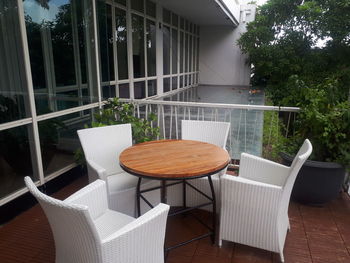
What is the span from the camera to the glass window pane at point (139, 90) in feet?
19.8

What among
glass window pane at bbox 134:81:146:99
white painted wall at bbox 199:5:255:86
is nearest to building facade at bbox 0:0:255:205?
glass window pane at bbox 134:81:146:99

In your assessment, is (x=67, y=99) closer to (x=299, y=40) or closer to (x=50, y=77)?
(x=50, y=77)

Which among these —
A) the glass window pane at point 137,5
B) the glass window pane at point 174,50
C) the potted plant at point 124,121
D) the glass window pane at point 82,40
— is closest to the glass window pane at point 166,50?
the glass window pane at point 174,50

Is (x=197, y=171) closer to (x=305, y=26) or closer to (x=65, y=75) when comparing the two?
(x=65, y=75)

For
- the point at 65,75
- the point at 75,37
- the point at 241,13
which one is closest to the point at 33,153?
the point at 65,75

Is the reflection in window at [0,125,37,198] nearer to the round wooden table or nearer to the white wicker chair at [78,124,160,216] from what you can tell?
the white wicker chair at [78,124,160,216]

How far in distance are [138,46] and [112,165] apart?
14.4 ft

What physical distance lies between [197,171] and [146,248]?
1.86 ft

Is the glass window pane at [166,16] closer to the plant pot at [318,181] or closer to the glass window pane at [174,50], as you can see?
the glass window pane at [174,50]

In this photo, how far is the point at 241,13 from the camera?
13.0m

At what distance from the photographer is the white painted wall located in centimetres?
1365

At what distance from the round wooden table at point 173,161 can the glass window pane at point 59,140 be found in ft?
3.54

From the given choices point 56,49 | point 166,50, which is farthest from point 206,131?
point 166,50

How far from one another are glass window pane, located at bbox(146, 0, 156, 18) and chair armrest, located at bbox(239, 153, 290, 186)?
5528 mm
